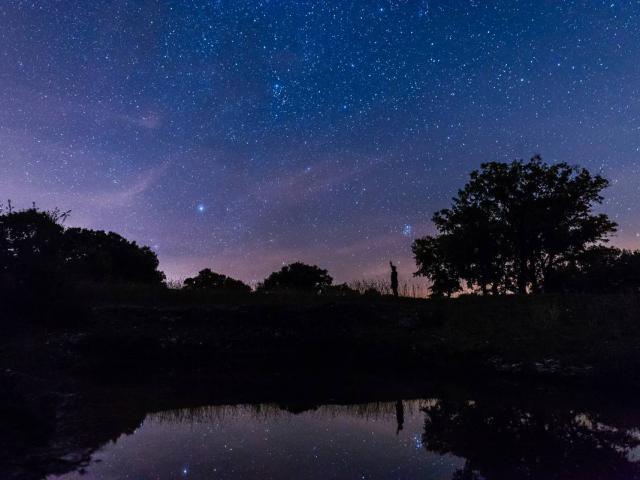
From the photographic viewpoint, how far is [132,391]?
60.8 ft

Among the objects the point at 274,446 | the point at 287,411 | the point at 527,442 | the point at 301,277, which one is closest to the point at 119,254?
the point at 301,277

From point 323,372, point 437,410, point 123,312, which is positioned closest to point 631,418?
point 437,410

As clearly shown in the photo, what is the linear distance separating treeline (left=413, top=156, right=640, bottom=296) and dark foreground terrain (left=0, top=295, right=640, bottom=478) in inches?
670

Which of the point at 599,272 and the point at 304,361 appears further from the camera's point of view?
the point at 599,272

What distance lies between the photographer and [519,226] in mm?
48156

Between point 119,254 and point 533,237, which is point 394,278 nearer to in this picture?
point 533,237

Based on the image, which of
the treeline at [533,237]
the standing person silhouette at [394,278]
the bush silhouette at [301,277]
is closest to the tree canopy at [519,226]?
the treeline at [533,237]

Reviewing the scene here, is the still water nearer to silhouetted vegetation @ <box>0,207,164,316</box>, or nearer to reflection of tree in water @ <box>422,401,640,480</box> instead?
reflection of tree in water @ <box>422,401,640,480</box>

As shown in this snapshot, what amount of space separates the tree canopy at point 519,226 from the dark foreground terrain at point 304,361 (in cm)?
1697

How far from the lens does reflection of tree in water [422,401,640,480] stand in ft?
32.6

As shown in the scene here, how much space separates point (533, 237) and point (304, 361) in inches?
1254

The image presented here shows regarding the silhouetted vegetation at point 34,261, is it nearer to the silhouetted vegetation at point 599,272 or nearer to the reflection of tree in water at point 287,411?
the reflection of tree in water at point 287,411

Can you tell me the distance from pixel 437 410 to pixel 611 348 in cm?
1077

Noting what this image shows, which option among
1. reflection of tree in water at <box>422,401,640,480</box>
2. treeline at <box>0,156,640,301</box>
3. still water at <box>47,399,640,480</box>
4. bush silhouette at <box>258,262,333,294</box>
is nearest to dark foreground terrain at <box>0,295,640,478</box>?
reflection of tree in water at <box>422,401,640,480</box>
